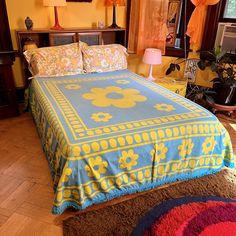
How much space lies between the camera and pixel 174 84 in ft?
10.5

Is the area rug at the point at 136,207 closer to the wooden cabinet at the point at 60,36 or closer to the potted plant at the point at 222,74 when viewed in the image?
the potted plant at the point at 222,74

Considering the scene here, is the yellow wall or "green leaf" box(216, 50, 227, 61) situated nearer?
the yellow wall

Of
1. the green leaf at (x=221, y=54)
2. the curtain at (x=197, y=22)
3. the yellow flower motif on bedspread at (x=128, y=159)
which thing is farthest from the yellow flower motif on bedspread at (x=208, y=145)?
the curtain at (x=197, y=22)

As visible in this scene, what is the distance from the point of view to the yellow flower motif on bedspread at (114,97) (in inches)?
82.9

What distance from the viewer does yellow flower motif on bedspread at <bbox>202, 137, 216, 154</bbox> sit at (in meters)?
1.93

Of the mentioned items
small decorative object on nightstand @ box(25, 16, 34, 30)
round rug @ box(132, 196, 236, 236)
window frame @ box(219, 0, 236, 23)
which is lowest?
round rug @ box(132, 196, 236, 236)

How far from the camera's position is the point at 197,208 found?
1717 millimetres

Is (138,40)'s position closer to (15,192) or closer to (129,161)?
(129,161)

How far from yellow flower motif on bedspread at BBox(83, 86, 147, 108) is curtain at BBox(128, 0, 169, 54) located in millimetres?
1274

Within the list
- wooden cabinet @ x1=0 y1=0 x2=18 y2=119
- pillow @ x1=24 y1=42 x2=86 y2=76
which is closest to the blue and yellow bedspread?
pillow @ x1=24 y1=42 x2=86 y2=76

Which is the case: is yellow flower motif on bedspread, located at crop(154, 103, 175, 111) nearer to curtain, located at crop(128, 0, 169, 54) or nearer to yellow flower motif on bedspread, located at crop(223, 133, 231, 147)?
yellow flower motif on bedspread, located at crop(223, 133, 231, 147)

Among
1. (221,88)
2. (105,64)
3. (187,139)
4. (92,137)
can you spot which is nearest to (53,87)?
(105,64)

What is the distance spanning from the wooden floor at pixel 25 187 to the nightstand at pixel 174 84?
0.87 meters

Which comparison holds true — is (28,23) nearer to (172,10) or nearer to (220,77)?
(172,10)
